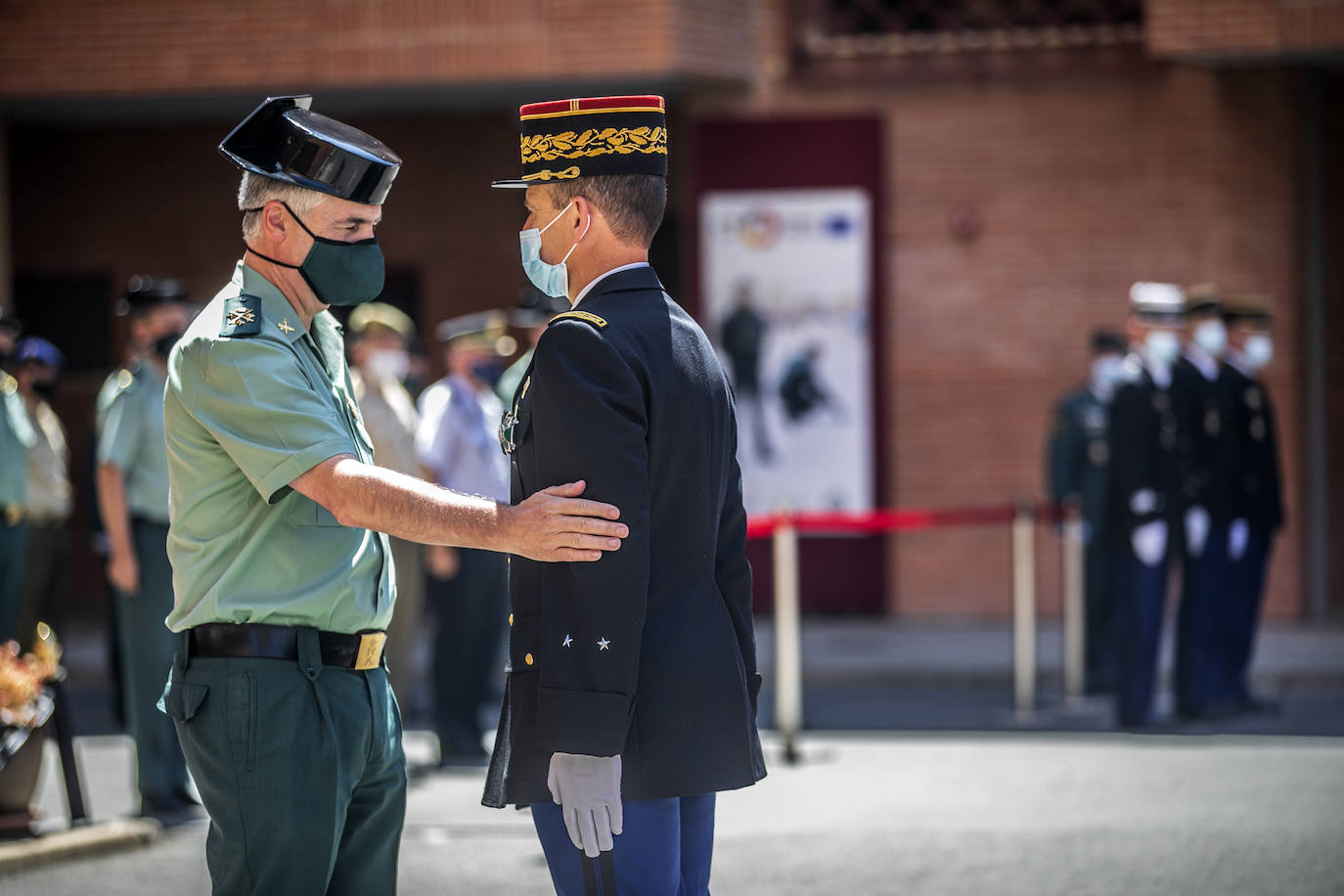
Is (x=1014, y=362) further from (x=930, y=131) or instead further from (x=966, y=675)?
(x=966, y=675)

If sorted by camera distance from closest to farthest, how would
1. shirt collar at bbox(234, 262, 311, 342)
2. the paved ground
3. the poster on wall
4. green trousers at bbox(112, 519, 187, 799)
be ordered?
shirt collar at bbox(234, 262, 311, 342), the paved ground, green trousers at bbox(112, 519, 187, 799), the poster on wall

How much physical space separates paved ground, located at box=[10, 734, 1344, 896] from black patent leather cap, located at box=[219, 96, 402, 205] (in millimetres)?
3247

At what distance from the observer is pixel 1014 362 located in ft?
46.4

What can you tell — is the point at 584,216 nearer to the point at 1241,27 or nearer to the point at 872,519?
the point at 872,519

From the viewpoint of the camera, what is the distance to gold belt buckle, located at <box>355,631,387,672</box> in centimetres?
392

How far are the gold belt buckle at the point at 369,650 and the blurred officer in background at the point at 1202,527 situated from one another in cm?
680

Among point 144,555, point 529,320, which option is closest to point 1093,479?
point 529,320

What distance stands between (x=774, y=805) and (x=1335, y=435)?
8324 millimetres

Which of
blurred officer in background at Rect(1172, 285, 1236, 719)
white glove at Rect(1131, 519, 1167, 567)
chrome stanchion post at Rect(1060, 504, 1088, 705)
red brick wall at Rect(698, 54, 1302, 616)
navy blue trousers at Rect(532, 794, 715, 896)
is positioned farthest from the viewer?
red brick wall at Rect(698, 54, 1302, 616)

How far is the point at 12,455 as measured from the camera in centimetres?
912

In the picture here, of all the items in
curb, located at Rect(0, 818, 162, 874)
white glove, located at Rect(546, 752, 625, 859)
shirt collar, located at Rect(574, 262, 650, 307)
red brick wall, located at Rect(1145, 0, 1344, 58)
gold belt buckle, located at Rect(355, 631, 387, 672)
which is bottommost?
curb, located at Rect(0, 818, 162, 874)

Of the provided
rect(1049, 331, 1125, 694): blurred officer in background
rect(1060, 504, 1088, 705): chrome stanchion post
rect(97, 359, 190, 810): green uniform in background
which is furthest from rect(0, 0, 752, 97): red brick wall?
rect(97, 359, 190, 810): green uniform in background

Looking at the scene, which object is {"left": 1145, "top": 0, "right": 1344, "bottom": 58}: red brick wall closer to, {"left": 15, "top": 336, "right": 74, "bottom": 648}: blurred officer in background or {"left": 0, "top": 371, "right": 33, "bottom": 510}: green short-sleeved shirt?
{"left": 15, "top": 336, "right": 74, "bottom": 648}: blurred officer in background

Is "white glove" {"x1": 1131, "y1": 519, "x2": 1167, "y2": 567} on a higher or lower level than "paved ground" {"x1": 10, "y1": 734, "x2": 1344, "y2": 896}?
higher
